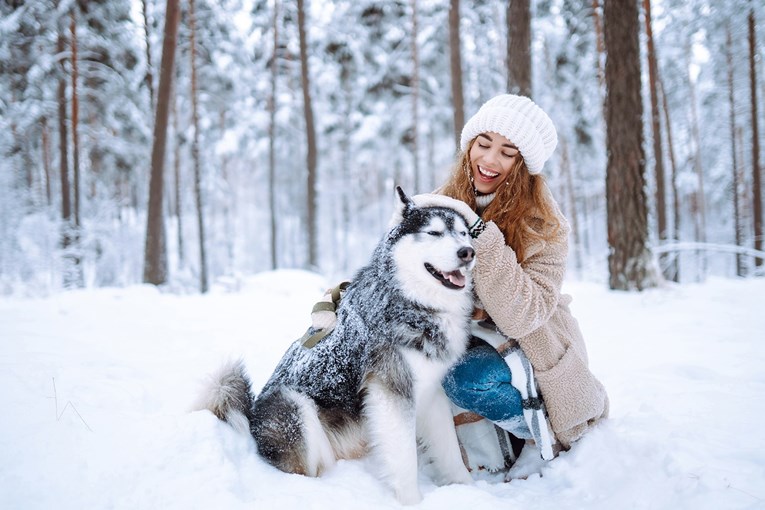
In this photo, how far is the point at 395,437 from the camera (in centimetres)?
208

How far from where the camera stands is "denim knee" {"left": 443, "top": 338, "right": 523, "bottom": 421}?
2316mm

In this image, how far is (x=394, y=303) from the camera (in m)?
2.23

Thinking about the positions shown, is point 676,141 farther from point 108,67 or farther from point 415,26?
point 108,67

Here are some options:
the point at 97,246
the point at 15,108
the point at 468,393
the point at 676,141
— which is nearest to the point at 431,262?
the point at 468,393

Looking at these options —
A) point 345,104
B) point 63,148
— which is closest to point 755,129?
point 345,104

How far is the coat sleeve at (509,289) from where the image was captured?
2.11 m

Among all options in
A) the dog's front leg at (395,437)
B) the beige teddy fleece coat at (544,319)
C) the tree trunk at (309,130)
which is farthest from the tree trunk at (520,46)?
the tree trunk at (309,130)

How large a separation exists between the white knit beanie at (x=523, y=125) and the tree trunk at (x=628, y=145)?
4.14 metres

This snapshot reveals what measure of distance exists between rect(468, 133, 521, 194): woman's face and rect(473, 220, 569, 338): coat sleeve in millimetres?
523

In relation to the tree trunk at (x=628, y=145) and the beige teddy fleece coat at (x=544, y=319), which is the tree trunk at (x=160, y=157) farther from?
the beige teddy fleece coat at (x=544, y=319)

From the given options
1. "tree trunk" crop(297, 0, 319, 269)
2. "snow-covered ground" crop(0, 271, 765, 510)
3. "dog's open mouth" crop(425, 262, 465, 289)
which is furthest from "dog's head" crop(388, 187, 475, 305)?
"tree trunk" crop(297, 0, 319, 269)

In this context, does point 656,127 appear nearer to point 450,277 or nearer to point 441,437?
point 450,277

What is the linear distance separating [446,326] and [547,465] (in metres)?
0.97

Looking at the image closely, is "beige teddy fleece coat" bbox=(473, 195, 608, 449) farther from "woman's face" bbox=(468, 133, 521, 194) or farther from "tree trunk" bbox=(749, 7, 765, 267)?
"tree trunk" bbox=(749, 7, 765, 267)
